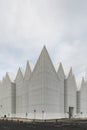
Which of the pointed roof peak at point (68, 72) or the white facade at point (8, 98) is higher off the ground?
the pointed roof peak at point (68, 72)

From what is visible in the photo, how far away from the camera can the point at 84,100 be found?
90125 mm

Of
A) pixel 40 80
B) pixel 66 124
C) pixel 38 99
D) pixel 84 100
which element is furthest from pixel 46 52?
pixel 66 124

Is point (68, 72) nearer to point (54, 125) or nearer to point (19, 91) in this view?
point (19, 91)

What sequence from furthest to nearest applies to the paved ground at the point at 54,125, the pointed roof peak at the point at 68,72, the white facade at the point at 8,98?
the white facade at the point at 8,98, the pointed roof peak at the point at 68,72, the paved ground at the point at 54,125

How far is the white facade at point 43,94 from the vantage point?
66438 mm

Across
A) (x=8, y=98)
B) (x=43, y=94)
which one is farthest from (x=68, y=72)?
(x=8, y=98)

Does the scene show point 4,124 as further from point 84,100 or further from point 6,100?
point 84,100

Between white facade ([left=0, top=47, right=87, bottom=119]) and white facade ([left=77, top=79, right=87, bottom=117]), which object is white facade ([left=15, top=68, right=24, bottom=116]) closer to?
white facade ([left=0, top=47, right=87, bottom=119])

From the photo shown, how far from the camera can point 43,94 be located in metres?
65.3

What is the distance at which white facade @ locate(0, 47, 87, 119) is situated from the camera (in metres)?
66.4

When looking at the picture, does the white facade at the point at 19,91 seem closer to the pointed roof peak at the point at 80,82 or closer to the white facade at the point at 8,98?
the white facade at the point at 8,98

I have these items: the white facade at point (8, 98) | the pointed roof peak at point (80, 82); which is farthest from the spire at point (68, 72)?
the white facade at point (8, 98)

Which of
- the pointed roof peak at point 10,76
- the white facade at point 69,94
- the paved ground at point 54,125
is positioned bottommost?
the paved ground at point 54,125

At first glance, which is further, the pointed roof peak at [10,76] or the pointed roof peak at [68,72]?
the pointed roof peak at [10,76]
